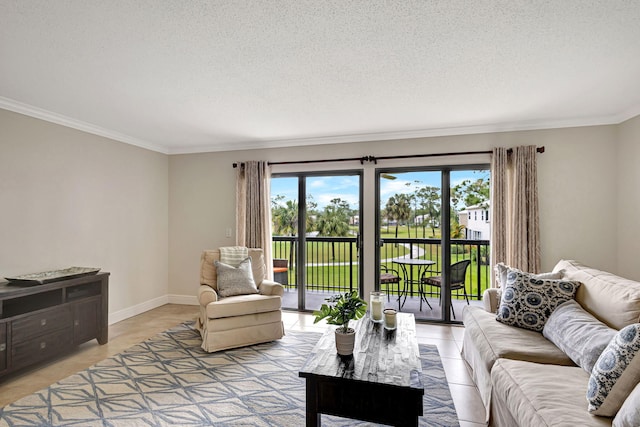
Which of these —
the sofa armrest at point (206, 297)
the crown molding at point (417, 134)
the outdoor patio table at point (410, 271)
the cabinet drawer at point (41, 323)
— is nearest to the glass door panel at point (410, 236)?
the outdoor patio table at point (410, 271)

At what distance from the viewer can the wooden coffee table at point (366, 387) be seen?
172 centimetres

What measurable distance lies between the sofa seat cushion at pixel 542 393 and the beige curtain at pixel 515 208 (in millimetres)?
2092

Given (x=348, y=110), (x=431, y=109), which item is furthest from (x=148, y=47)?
(x=431, y=109)

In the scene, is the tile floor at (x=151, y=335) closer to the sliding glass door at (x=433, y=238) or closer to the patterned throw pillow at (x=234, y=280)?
the sliding glass door at (x=433, y=238)

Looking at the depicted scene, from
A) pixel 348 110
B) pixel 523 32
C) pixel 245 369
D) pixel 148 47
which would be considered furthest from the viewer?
pixel 348 110

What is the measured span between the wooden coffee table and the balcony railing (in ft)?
7.89

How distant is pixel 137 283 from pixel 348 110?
383 cm

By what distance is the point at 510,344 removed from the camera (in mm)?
2188

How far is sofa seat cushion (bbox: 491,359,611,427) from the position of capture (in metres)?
1.41

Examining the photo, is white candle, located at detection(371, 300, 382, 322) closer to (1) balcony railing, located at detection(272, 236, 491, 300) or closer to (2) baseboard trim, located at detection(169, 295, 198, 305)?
(1) balcony railing, located at detection(272, 236, 491, 300)

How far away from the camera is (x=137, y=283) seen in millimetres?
4594

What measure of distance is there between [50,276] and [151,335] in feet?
4.00

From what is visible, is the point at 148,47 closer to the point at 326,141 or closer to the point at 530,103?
the point at 326,141

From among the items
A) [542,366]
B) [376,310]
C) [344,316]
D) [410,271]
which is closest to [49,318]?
[344,316]
